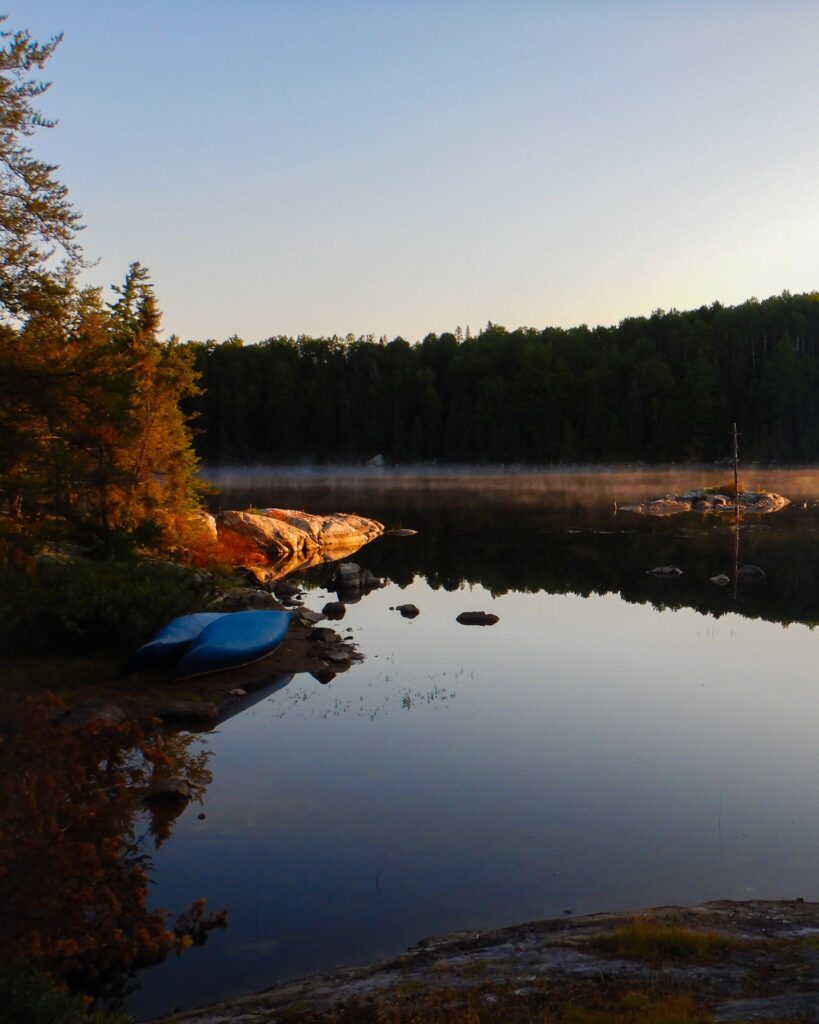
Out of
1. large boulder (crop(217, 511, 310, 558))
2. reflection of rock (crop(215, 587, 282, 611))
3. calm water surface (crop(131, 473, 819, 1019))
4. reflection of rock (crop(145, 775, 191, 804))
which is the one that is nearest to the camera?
calm water surface (crop(131, 473, 819, 1019))

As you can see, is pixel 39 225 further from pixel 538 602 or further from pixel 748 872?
pixel 538 602

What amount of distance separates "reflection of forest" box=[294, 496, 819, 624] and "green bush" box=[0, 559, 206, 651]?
14598 mm

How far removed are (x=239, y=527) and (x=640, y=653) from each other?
22.3 m

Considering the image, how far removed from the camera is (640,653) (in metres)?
21.6

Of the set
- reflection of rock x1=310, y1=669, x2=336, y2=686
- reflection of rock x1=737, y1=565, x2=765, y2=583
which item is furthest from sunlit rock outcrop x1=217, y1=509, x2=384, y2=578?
reflection of rock x1=737, y1=565, x2=765, y2=583

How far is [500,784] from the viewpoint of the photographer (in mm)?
12859

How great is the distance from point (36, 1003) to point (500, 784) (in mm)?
8168

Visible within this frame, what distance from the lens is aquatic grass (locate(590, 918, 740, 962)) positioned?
7133mm

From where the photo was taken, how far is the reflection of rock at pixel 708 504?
198ft

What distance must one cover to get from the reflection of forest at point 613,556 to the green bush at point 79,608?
47.9 ft

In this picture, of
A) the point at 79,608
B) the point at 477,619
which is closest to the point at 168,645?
the point at 79,608

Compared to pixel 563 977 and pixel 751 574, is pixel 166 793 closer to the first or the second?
pixel 563 977

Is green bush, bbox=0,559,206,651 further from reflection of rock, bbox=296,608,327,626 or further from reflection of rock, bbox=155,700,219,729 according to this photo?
reflection of rock, bbox=296,608,327,626

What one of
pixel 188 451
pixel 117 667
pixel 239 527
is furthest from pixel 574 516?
pixel 117 667
